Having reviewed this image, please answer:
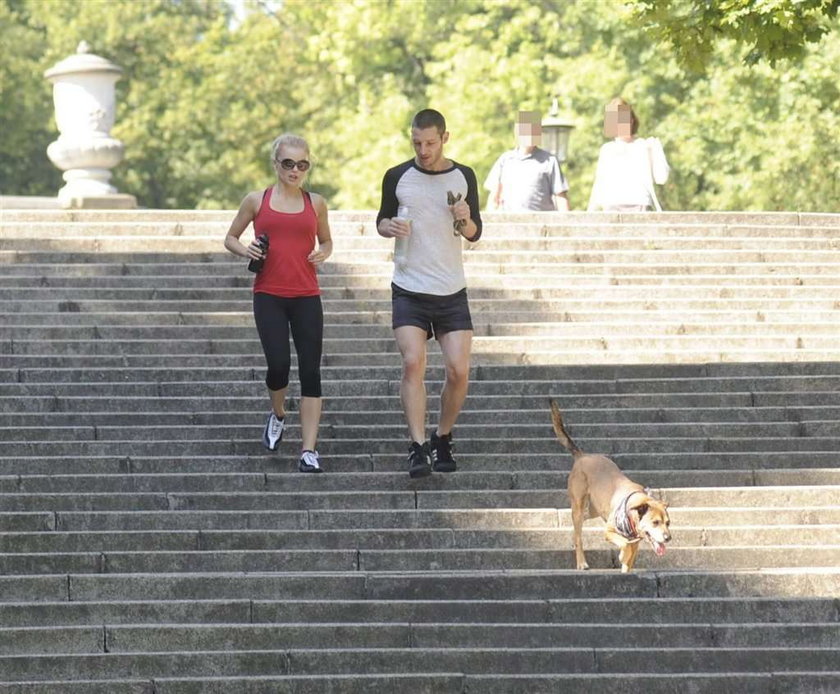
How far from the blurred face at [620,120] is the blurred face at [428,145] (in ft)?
19.4

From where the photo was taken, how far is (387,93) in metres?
38.6

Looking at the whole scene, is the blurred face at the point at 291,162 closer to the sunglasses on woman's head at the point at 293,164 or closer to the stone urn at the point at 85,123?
the sunglasses on woman's head at the point at 293,164

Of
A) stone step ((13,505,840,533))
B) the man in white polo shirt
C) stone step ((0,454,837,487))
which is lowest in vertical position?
stone step ((13,505,840,533))

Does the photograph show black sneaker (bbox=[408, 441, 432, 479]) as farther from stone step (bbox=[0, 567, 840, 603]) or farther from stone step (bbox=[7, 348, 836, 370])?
stone step (bbox=[7, 348, 836, 370])

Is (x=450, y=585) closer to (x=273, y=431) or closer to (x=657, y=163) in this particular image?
(x=273, y=431)

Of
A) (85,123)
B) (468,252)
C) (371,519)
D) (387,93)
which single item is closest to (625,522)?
(371,519)

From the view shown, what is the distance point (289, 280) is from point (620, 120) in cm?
603

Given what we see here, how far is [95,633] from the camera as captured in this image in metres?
8.41

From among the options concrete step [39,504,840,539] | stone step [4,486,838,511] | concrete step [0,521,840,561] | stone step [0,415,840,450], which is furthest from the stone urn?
concrete step [0,521,840,561]

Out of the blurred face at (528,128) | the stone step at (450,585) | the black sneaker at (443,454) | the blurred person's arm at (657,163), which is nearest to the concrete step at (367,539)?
the stone step at (450,585)

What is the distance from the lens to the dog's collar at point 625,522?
8.59 m

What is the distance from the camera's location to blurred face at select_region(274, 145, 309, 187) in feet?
32.6

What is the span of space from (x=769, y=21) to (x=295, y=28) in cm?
3837

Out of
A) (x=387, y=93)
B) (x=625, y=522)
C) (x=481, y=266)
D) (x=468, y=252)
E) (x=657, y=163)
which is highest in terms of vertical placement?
(x=387, y=93)
